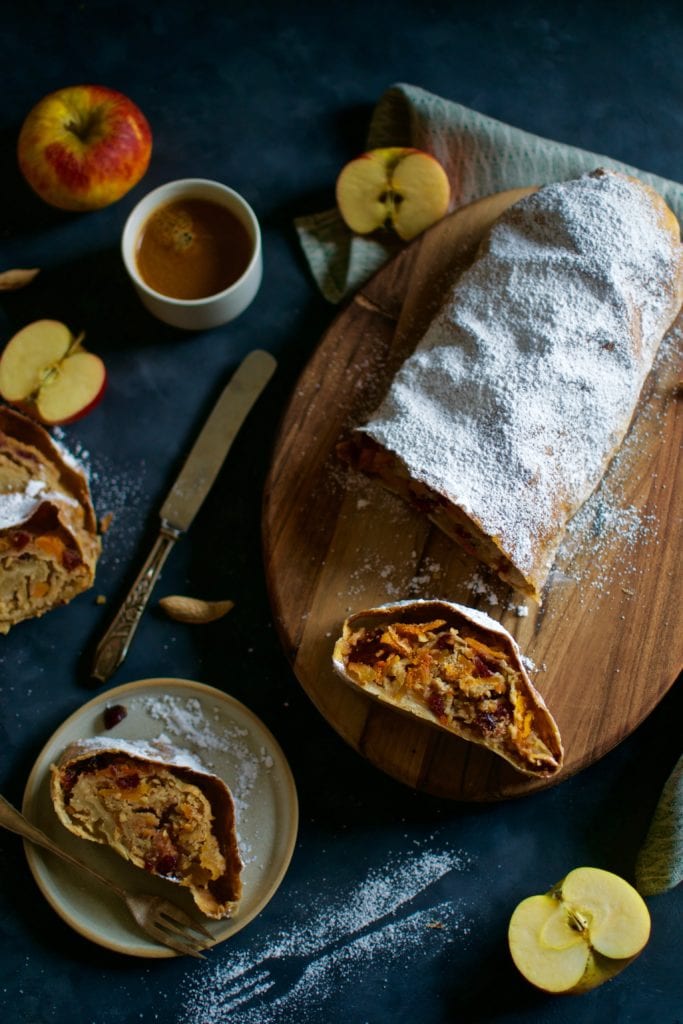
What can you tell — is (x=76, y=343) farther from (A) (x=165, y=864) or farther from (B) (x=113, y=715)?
(A) (x=165, y=864)

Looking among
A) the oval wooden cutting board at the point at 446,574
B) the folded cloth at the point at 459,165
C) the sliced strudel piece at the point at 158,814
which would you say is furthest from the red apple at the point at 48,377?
the sliced strudel piece at the point at 158,814

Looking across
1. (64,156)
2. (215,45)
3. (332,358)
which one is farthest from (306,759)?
(215,45)

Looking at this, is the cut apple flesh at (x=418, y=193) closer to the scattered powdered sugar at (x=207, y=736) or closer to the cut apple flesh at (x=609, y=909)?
the scattered powdered sugar at (x=207, y=736)

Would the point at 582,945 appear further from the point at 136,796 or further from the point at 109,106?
the point at 109,106

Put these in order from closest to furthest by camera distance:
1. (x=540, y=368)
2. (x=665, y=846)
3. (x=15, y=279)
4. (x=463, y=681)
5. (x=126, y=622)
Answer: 1. (x=463, y=681)
2. (x=540, y=368)
3. (x=665, y=846)
4. (x=126, y=622)
5. (x=15, y=279)

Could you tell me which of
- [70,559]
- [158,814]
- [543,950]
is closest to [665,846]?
[543,950]

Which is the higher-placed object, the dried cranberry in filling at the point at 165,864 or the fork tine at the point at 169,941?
the dried cranberry in filling at the point at 165,864
